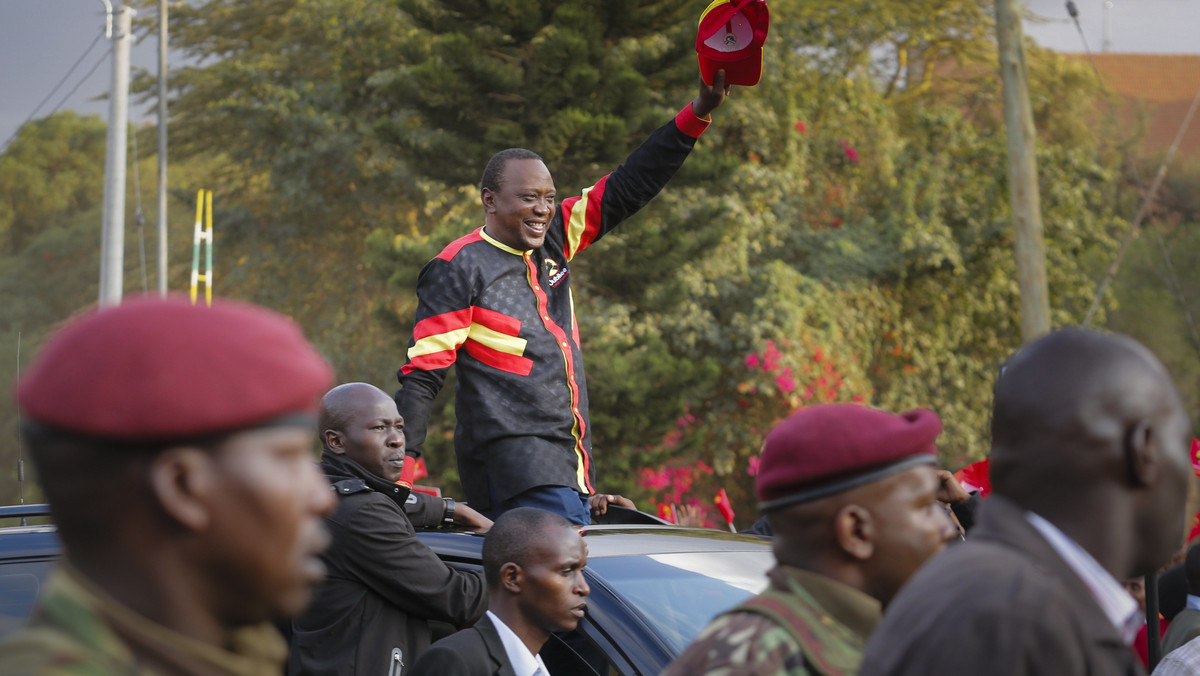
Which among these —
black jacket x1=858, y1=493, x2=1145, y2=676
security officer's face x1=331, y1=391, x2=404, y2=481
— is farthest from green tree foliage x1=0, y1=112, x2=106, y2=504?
black jacket x1=858, y1=493, x2=1145, y2=676

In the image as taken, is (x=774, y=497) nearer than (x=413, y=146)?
Yes

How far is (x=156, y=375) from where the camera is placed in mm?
1300

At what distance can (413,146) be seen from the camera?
1394 centimetres

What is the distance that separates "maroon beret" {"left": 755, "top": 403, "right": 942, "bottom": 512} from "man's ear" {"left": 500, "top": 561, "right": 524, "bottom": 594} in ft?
5.65

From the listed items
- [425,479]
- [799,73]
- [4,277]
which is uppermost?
[799,73]

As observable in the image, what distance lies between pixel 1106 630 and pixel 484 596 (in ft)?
8.71

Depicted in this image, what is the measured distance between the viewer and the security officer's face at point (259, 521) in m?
1.37

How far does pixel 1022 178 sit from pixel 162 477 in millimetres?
13290

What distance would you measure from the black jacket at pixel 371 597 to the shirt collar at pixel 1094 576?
2505 millimetres

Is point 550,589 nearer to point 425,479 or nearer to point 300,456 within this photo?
point 300,456

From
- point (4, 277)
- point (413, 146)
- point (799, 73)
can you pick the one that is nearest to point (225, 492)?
point (413, 146)

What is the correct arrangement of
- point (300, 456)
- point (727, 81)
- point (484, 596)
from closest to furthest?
1. point (300, 456)
2. point (484, 596)
3. point (727, 81)

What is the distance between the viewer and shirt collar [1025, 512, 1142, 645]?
5.75ft

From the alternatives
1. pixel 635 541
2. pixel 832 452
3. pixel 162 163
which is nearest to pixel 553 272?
pixel 635 541
